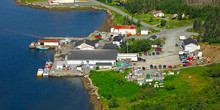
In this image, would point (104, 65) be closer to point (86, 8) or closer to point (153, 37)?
point (153, 37)

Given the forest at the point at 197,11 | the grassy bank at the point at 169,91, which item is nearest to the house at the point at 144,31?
the forest at the point at 197,11

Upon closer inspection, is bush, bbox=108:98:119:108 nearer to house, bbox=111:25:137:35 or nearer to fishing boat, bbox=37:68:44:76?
fishing boat, bbox=37:68:44:76

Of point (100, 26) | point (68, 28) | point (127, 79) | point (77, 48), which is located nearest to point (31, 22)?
point (68, 28)

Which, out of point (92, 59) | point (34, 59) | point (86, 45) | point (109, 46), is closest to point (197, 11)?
point (109, 46)

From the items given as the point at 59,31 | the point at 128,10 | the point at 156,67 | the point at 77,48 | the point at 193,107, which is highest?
the point at 128,10

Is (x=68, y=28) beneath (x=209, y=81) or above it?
above

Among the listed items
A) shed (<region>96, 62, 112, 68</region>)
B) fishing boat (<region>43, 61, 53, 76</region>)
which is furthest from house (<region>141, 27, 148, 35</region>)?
fishing boat (<region>43, 61, 53, 76</region>)

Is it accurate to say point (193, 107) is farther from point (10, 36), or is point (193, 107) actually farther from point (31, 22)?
point (31, 22)
